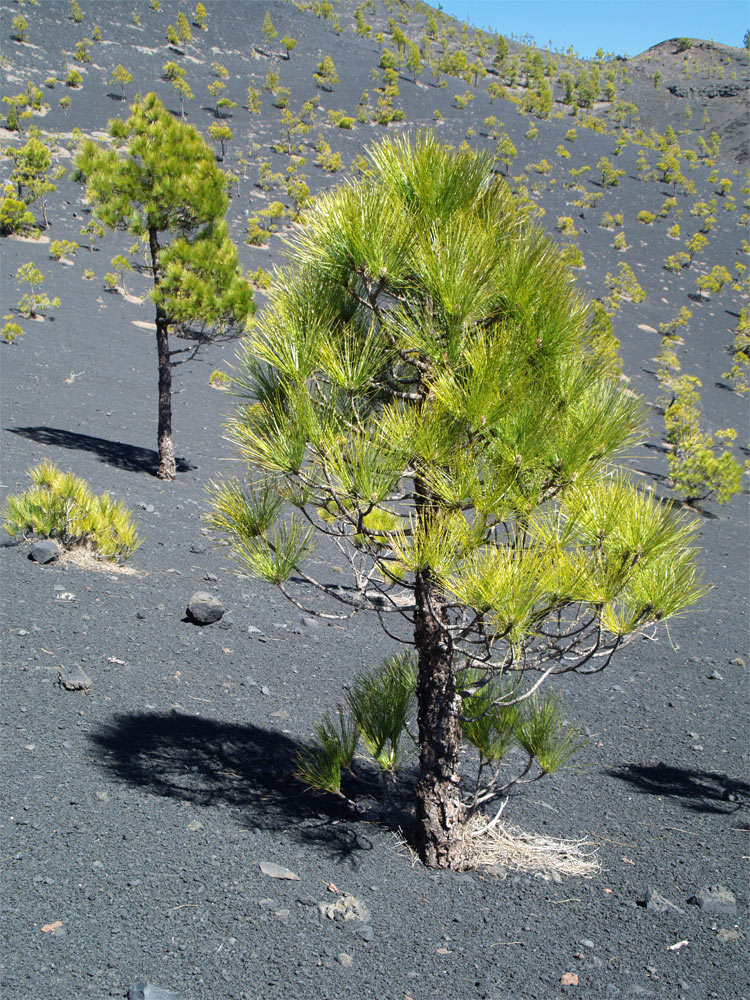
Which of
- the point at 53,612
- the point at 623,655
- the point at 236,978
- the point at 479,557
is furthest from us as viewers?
the point at 623,655

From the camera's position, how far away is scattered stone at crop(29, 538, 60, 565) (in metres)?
5.36

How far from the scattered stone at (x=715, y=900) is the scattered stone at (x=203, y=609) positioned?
132 inches

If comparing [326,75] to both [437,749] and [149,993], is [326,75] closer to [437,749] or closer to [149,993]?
[437,749]

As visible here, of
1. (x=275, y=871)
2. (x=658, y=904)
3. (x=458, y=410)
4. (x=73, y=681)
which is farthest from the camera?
(x=73, y=681)

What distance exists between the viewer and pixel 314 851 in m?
2.96

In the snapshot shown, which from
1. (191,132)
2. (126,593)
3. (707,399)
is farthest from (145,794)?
(707,399)

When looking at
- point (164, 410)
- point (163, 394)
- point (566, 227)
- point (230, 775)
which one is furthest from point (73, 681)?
point (566, 227)

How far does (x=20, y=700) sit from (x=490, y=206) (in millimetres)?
3078

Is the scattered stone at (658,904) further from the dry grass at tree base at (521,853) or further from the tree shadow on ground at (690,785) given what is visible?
the tree shadow on ground at (690,785)

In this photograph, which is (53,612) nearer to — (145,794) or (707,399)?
(145,794)

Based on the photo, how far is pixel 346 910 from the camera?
2.62 meters

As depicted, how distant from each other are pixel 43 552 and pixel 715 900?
462 cm

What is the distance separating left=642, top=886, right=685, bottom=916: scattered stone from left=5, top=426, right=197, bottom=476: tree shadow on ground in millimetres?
7976

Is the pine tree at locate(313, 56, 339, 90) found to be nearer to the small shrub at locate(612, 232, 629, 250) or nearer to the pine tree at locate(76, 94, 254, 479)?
the small shrub at locate(612, 232, 629, 250)
